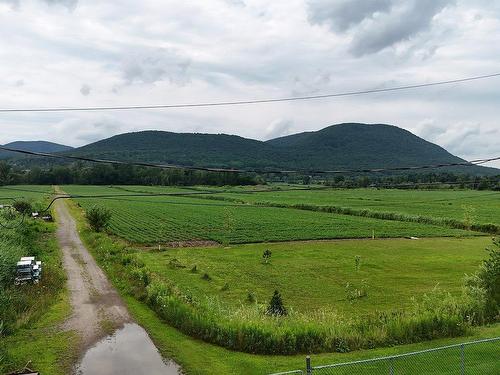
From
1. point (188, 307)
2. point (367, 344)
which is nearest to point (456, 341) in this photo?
point (367, 344)

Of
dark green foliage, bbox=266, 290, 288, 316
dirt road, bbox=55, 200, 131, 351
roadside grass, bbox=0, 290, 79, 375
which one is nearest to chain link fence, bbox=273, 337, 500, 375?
dark green foliage, bbox=266, 290, 288, 316

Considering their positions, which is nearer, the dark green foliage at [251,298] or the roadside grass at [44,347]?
the roadside grass at [44,347]

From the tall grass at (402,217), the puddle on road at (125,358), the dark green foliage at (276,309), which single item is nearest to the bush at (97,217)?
the puddle on road at (125,358)

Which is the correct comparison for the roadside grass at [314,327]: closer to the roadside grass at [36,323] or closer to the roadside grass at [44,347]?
the roadside grass at [44,347]

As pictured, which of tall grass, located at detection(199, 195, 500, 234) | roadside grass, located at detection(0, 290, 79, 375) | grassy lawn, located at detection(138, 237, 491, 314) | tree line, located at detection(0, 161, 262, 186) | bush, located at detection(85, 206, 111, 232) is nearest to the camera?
roadside grass, located at detection(0, 290, 79, 375)

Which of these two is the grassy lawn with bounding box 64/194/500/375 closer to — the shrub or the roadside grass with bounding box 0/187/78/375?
the shrub

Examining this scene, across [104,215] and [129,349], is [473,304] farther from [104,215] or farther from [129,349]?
[104,215]
